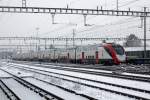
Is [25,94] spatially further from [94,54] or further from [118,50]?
[94,54]

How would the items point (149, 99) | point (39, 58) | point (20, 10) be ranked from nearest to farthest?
point (149, 99) → point (20, 10) → point (39, 58)

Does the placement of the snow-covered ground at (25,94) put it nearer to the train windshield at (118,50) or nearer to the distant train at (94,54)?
the distant train at (94,54)

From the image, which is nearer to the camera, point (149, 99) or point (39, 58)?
point (149, 99)

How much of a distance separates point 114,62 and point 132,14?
22.2 feet

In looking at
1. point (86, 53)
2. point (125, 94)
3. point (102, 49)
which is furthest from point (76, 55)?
point (125, 94)

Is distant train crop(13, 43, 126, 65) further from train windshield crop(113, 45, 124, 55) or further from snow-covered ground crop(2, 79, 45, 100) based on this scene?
snow-covered ground crop(2, 79, 45, 100)

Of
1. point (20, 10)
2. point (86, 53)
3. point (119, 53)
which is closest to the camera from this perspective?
point (20, 10)

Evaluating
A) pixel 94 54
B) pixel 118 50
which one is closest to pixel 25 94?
pixel 118 50

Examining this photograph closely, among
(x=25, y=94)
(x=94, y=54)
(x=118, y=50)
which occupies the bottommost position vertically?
(x=25, y=94)

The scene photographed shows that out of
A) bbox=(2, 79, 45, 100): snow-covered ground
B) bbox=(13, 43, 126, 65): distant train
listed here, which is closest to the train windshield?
bbox=(13, 43, 126, 65): distant train

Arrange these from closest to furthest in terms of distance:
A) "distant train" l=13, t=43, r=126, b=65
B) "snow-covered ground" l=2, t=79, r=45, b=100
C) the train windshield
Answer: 1. "snow-covered ground" l=2, t=79, r=45, b=100
2. "distant train" l=13, t=43, r=126, b=65
3. the train windshield

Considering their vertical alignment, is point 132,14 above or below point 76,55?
above

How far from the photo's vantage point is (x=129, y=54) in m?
58.1

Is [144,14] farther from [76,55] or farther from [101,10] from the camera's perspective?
[76,55]
